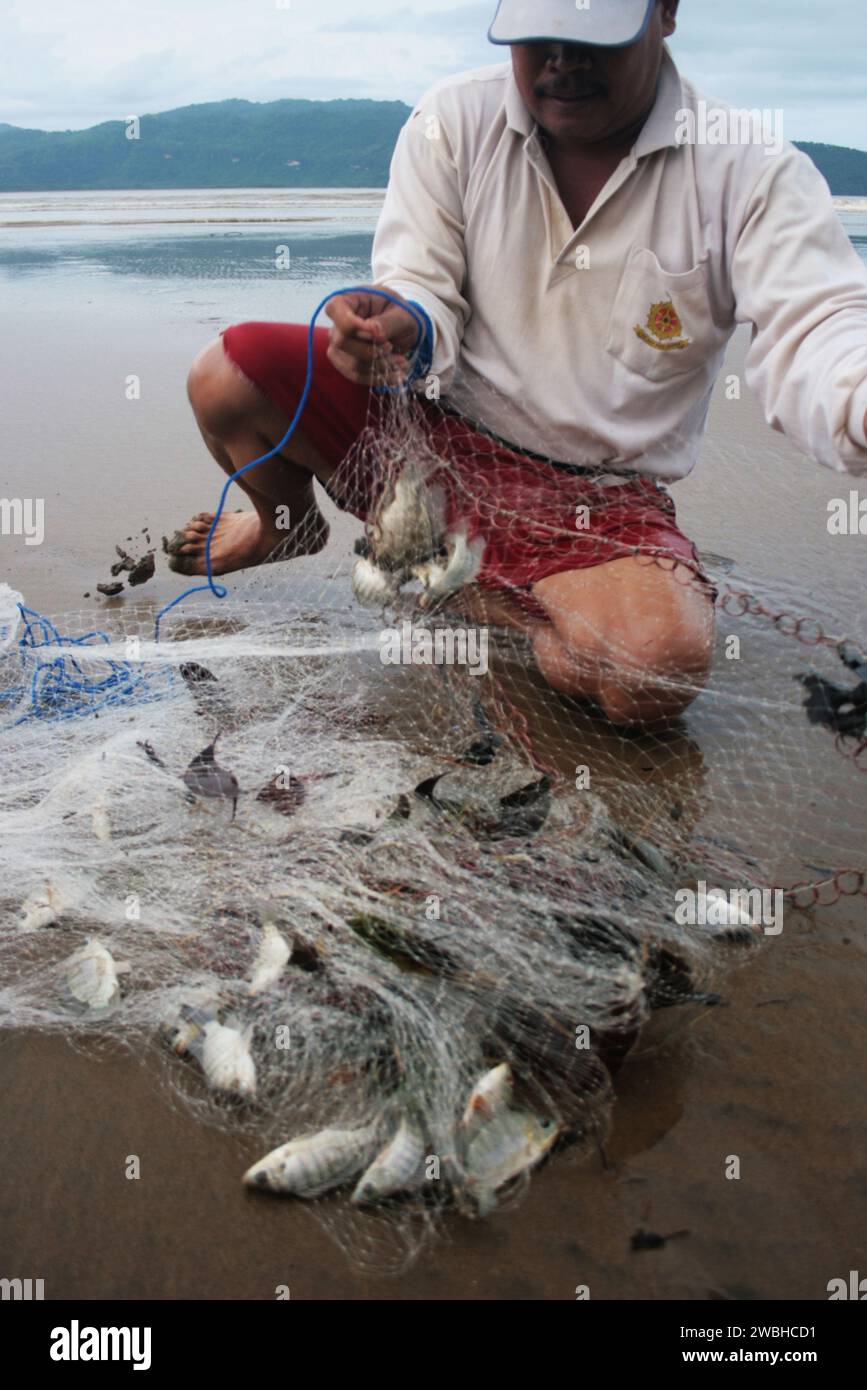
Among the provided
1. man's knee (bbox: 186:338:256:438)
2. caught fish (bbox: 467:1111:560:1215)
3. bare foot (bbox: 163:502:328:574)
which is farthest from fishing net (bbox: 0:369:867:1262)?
man's knee (bbox: 186:338:256:438)

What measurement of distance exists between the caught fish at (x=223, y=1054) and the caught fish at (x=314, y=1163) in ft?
0.58

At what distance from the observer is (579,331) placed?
3.30 metres

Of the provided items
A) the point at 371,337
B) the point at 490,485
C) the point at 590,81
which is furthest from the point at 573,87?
the point at 490,485

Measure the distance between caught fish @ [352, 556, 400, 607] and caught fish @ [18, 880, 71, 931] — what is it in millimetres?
1248

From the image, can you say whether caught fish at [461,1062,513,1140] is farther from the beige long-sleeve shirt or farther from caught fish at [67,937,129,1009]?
the beige long-sleeve shirt

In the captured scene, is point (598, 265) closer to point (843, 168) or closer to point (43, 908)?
point (43, 908)

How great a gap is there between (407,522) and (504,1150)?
1736 millimetres

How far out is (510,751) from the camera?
2766mm

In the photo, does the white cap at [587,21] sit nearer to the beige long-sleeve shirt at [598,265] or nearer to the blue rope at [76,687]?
the beige long-sleeve shirt at [598,265]

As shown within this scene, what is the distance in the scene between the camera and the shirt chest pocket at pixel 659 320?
10.4ft

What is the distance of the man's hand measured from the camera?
2.80 metres

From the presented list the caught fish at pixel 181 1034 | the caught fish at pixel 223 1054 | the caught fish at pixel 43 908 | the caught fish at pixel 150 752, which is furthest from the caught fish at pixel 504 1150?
the caught fish at pixel 150 752

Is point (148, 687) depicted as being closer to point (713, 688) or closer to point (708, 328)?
point (713, 688)
